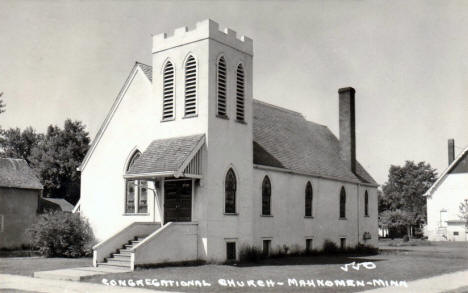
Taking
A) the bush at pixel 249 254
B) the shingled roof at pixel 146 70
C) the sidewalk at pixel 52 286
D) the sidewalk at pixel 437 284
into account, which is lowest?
the sidewalk at pixel 437 284

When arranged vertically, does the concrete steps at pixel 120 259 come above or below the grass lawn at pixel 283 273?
above

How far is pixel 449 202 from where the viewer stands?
189 feet

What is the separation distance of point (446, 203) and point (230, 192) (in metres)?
40.0

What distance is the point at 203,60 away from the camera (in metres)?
23.9

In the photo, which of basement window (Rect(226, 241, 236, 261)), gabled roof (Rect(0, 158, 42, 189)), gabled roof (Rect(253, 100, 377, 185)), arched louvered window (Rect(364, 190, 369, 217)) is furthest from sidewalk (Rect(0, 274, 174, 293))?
gabled roof (Rect(0, 158, 42, 189))

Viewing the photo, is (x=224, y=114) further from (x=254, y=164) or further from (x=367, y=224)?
(x=367, y=224)

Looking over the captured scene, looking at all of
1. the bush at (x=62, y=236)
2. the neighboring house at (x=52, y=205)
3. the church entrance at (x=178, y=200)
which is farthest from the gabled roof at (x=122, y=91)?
the neighboring house at (x=52, y=205)

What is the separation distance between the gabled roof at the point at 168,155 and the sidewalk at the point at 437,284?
31.9ft

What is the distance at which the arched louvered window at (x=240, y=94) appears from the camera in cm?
2567

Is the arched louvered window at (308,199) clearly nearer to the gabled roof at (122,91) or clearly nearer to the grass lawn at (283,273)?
the grass lawn at (283,273)

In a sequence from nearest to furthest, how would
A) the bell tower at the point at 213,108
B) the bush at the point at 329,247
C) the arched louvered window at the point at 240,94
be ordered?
the bell tower at the point at 213,108 < the arched louvered window at the point at 240,94 < the bush at the point at 329,247

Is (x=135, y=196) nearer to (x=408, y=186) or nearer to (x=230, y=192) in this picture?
(x=230, y=192)

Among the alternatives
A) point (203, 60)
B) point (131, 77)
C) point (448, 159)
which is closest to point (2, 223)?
point (131, 77)

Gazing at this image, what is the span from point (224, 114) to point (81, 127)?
56327mm
